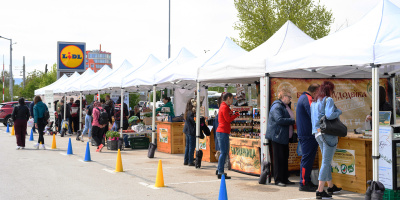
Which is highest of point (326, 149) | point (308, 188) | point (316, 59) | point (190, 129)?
point (316, 59)

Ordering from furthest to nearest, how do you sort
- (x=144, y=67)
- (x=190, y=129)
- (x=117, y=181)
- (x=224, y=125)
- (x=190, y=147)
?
(x=144, y=67) < (x=190, y=147) < (x=190, y=129) < (x=117, y=181) < (x=224, y=125)

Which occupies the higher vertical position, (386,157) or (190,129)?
(190,129)

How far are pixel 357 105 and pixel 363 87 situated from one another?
468mm

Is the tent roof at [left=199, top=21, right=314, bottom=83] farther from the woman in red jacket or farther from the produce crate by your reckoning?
the produce crate

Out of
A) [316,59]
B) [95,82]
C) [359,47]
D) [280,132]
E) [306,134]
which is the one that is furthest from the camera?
[95,82]

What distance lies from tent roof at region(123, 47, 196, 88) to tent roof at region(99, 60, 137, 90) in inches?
34.6

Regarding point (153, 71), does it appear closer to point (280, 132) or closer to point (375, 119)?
point (280, 132)

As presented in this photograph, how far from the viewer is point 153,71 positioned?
1509 cm

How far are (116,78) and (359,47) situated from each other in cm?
1204

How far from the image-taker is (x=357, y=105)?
10.3 meters

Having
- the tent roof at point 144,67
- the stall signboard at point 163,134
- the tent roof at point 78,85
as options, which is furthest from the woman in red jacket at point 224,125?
the tent roof at point 78,85

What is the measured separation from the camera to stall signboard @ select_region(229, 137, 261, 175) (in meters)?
10.0

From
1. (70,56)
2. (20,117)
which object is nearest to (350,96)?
(20,117)

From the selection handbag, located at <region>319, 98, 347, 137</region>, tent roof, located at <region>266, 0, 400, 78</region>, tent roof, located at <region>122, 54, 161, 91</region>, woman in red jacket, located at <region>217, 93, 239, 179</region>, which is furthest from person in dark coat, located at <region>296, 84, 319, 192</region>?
tent roof, located at <region>122, 54, 161, 91</region>
